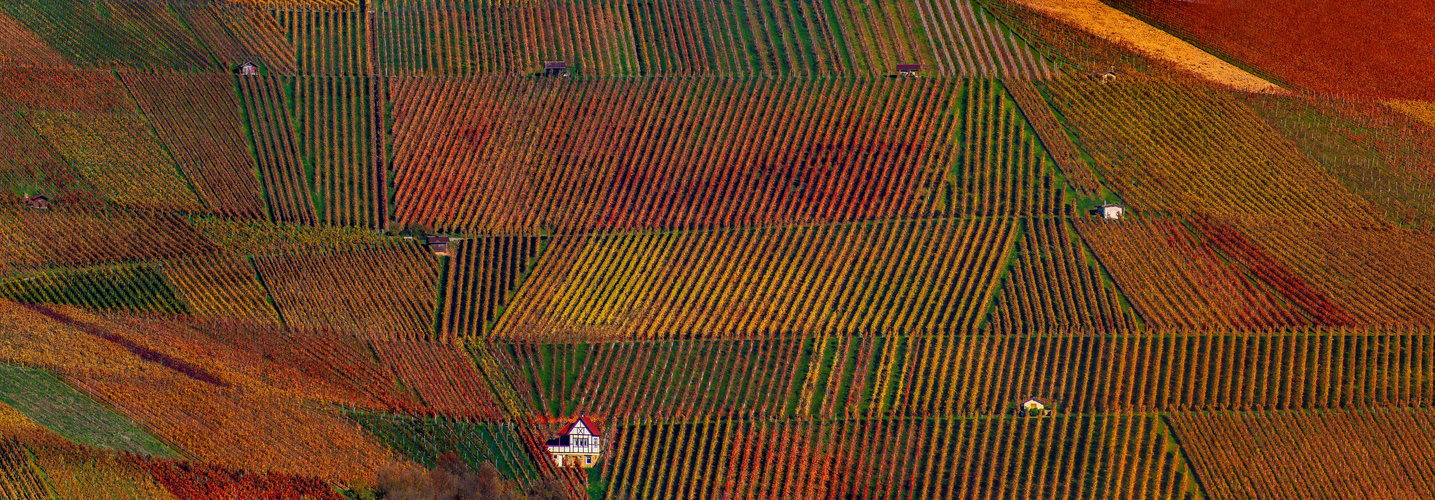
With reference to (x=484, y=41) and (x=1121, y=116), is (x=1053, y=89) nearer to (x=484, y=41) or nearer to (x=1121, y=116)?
(x=1121, y=116)

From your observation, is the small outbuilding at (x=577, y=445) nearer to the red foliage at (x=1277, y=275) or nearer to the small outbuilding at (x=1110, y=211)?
the small outbuilding at (x=1110, y=211)

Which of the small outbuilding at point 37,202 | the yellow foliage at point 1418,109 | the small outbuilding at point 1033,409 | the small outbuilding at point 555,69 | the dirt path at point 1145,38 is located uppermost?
the dirt path at point 1145,38

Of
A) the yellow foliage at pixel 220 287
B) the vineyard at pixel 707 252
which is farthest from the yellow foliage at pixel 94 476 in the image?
the yellow foliage at pixel 220 287

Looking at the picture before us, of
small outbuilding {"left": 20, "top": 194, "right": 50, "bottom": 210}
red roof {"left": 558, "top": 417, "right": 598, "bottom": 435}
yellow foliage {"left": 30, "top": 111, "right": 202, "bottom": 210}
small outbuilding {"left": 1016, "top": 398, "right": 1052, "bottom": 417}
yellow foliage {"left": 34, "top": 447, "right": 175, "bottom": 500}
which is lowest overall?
yellow foliage {"left": 34, "top": 447, "right": 175, "bottom": 500}

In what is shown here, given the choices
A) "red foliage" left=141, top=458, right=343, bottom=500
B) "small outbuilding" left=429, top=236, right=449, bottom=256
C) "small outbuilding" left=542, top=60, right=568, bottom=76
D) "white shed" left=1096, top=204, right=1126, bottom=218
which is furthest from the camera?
"small outbuilding" left=542, top=60, right=568, bottom=76

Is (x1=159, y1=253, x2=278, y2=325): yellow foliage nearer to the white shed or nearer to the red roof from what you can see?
the red roof

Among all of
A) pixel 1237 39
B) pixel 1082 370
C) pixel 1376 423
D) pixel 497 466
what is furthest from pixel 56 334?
pixel 1237 39

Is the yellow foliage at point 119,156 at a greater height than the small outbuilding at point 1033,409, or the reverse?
the yellow foliage at point 119,156

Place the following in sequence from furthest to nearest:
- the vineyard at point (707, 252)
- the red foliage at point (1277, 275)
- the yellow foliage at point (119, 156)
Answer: the yellow foliage at point (119, 156) → the red foliage at point (1277, 275) → the vineyard at point (707, 252)

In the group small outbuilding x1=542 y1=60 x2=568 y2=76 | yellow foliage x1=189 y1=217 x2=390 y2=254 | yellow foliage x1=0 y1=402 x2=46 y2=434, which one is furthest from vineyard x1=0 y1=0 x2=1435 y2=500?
small outbuilding x1=542 y1=60 x2=568 y2=76
